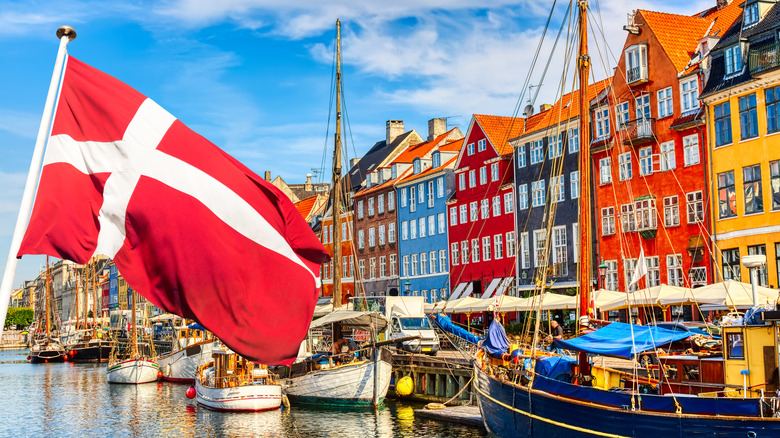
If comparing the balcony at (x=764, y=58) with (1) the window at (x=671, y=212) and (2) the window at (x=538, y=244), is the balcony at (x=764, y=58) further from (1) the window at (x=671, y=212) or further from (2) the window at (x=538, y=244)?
(2) the window at (x=538, y=244)

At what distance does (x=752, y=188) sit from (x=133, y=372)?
1557 inches

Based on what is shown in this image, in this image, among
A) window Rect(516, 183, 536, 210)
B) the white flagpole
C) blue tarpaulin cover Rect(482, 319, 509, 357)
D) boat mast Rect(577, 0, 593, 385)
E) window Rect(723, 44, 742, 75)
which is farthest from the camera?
window Rect(516, 183, 536, 210)

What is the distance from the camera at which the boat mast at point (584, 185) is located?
2544 centimetres

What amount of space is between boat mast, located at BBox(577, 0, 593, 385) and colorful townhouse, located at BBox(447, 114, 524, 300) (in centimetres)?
3389

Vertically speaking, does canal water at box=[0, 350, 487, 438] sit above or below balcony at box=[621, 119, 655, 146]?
below

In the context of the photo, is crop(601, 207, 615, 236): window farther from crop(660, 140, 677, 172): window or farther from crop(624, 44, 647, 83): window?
crop(624, 44, 647, 83): window

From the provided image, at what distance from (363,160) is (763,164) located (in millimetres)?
58026

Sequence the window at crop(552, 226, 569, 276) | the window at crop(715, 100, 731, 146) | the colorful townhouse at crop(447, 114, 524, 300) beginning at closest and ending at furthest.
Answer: the window at crop(715, 100, 731, 146), the window at crop(552, 226, 569, 276), the colorful townhouse at crop(447, 114, 524, 300)

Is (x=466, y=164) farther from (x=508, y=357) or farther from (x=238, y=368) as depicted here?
(x=508, y=357)

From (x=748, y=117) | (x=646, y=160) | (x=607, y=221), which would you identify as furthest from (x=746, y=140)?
(x=607, y=221)

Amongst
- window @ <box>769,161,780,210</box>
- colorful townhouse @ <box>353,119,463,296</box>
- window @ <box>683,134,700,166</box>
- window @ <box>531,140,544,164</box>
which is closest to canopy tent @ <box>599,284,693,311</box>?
window @ <box>769,161,780,210</box>

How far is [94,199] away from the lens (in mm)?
9000

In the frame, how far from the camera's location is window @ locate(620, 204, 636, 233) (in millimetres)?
50234

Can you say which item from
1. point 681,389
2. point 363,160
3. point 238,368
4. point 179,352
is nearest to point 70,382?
point 179,352
